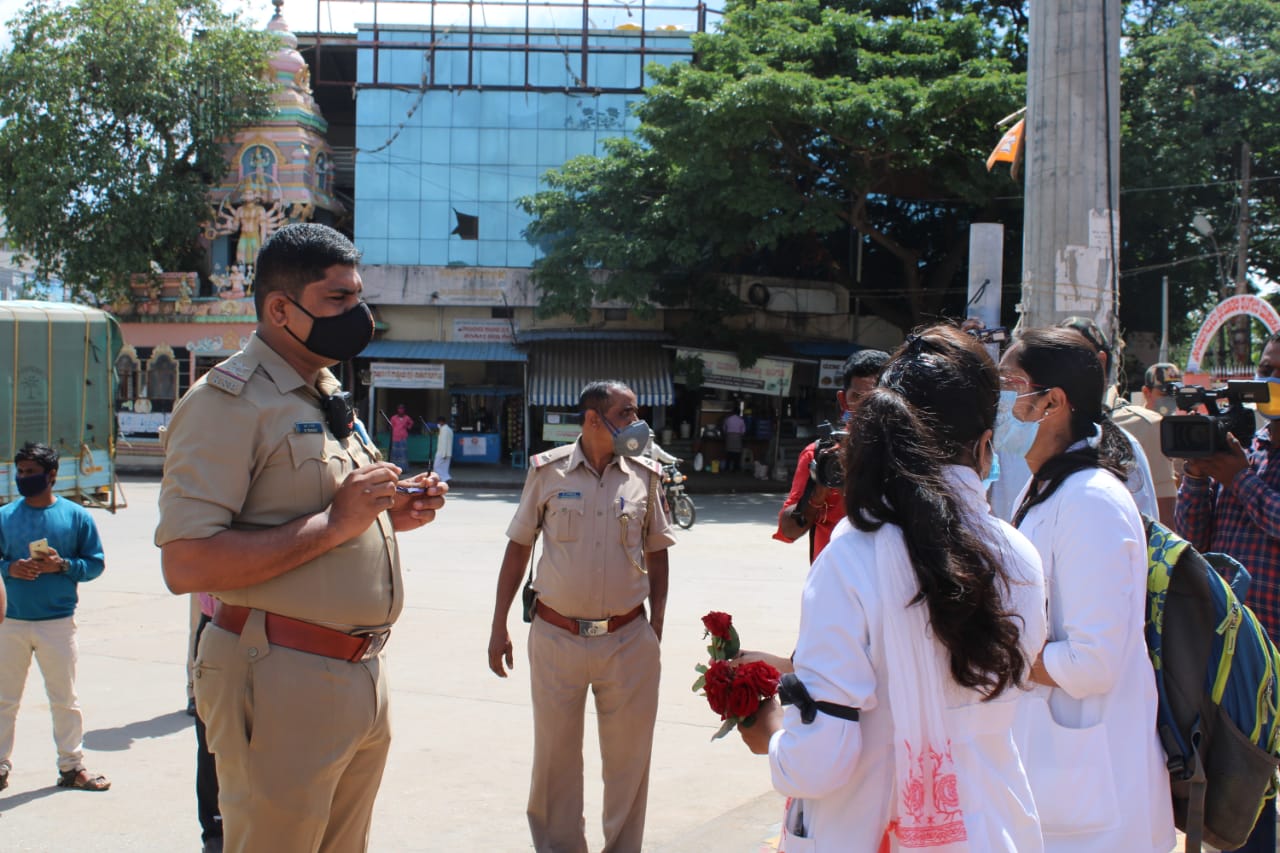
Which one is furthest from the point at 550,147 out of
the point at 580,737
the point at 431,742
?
the point at 580,737

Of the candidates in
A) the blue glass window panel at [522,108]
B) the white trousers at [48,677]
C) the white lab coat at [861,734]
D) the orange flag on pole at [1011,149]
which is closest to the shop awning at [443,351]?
the blue glass window panel at [522,108]

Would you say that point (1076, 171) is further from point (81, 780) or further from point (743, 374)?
point (743, 374)

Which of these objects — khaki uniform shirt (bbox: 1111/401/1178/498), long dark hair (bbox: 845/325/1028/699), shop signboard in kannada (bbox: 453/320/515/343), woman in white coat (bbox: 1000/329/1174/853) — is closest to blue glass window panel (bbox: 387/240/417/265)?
shop signboard in kannada (bbox: 453/320/515/343)

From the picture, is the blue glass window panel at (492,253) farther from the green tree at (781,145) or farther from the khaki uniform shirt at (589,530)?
the khaki uniform shirt at (589,530)

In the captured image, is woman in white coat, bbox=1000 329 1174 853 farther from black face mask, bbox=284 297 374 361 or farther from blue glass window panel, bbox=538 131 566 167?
blue glass window panel, bbox=538 131 566 167

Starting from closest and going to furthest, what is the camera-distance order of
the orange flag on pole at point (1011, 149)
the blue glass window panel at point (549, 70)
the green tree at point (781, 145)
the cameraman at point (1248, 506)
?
1. the cameraman at point (1248, 506)
2. the orange flag on pole at point (1011, 149)
3. the green tree at point (781, 145)
4. the blue glass window panel at point (549, 70)

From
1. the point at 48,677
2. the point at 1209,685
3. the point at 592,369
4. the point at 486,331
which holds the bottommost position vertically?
the point at 48,677

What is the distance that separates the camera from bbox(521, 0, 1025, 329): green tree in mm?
20625

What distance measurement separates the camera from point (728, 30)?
23.6m

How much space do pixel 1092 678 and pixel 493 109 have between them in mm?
26646

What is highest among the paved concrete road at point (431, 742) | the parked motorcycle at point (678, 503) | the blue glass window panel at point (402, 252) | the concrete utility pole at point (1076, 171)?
the blue glass window panel at point (402, 252)

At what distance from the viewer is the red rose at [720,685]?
2211 mm

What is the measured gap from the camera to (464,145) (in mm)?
27141

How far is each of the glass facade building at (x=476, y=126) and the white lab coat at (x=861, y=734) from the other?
84.3 ft
